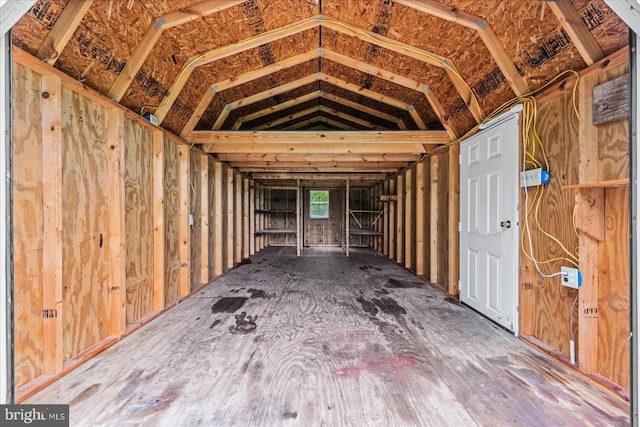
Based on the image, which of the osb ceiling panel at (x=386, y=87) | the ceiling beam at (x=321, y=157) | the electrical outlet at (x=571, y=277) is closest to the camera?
the electrical outlet at (x=571, y=277)

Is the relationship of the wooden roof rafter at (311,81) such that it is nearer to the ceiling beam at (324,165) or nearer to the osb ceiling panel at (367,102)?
the osb ceiling panel at (367,102)

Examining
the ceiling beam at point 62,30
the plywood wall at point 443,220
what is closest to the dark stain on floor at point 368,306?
the plywood wall at point 443,220

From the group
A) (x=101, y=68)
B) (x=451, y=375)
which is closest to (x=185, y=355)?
(x=451, y=375)

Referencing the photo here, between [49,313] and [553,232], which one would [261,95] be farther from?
[553,232]

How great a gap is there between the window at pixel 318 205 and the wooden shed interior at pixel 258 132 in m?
5.90

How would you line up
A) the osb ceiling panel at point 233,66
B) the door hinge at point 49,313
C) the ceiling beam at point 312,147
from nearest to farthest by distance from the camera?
the door hinge at point 49,313 → the osb ceiling panel at point 233,66 → the ceiling beam at point 312,147

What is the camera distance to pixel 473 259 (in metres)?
3.29

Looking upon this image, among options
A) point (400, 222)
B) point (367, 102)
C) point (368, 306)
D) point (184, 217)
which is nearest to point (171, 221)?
point (184, 217)

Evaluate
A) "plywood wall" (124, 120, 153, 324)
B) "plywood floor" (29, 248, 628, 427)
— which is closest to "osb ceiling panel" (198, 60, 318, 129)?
"plywood wall" (124, 120, 153, 324)

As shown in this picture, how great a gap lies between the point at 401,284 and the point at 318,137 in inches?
101

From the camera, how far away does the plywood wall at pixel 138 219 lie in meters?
2.69

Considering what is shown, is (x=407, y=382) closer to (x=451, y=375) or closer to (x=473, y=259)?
(x=451, y=375)

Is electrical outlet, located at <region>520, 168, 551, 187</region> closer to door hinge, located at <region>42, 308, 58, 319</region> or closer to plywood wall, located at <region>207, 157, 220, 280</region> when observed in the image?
door hinge, located at <region>42, 308, 58, 319</region>

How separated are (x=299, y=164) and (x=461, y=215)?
10.7 feet
